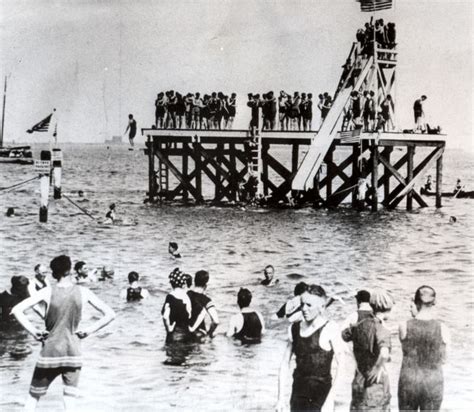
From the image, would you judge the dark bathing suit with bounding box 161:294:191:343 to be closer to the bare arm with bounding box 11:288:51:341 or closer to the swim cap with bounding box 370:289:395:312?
the bare arm with bounding box 11:288:51:341

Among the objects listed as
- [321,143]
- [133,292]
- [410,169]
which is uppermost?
[321,143]

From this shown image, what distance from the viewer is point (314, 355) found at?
17.4ft

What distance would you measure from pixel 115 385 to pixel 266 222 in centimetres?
924

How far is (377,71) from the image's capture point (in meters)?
16.5

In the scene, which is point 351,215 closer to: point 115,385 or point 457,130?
point 457,130

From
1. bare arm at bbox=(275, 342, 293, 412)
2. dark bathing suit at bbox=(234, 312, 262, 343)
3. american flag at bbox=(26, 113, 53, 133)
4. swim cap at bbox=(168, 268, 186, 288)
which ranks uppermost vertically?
american flag at bbox=(26, 113, 53, 133)

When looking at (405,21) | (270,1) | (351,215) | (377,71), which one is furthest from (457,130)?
(351,215)

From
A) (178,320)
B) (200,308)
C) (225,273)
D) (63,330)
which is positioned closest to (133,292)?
(225,273)

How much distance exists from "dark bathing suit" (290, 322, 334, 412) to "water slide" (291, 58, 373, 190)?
39.5 feet

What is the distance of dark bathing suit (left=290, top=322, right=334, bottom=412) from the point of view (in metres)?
5.29

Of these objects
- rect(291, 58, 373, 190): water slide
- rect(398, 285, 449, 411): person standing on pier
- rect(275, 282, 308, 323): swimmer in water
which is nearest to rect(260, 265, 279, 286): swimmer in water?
rect(275, 282, 308, 323): swimmer in water

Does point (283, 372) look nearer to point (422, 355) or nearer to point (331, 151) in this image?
point (422, 355)

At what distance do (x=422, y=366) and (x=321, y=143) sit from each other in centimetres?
1200

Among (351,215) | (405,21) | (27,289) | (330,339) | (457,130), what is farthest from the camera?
(351,215)
